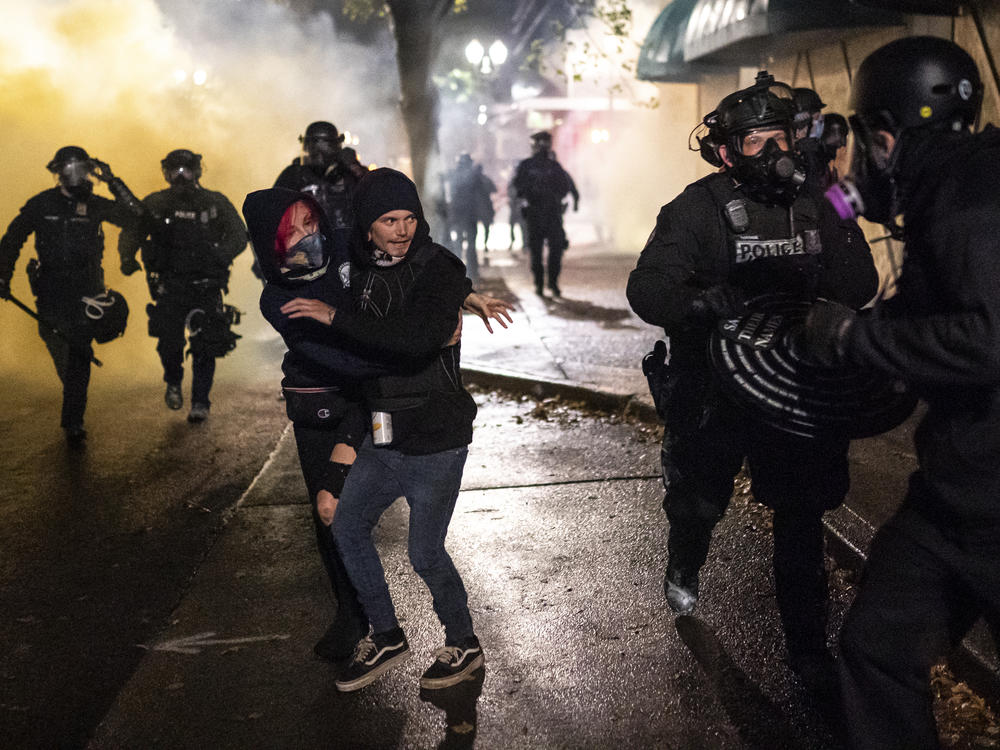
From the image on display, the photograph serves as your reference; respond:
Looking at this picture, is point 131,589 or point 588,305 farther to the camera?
point 588,305

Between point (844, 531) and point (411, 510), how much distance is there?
7.28 feet

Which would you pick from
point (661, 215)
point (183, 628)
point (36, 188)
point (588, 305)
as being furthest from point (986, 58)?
point (36, 188)

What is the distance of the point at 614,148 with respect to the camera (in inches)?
1047

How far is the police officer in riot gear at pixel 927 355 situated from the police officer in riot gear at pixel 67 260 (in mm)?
6036

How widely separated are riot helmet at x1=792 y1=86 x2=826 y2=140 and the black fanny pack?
10.3 feet

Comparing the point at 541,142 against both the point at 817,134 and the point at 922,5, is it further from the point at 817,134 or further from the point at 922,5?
the point at 817,134

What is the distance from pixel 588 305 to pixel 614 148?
15385 mm

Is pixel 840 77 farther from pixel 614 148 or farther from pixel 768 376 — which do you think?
pixel 614 148

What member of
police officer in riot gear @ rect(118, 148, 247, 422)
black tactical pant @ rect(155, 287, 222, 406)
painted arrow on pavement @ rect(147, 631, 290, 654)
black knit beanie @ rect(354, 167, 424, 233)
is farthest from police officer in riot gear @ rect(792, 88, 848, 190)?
black tactical pant @ rect(155, 287, 222, 406)

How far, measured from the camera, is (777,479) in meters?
3.30

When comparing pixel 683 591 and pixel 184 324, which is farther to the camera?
pixel 184 324

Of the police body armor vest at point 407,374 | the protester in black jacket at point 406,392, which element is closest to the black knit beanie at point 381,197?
the protester in black jacket at point 406,392

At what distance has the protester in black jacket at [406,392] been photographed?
3039 mm

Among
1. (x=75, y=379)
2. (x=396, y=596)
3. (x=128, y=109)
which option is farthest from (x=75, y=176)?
(x=128, y=109)
